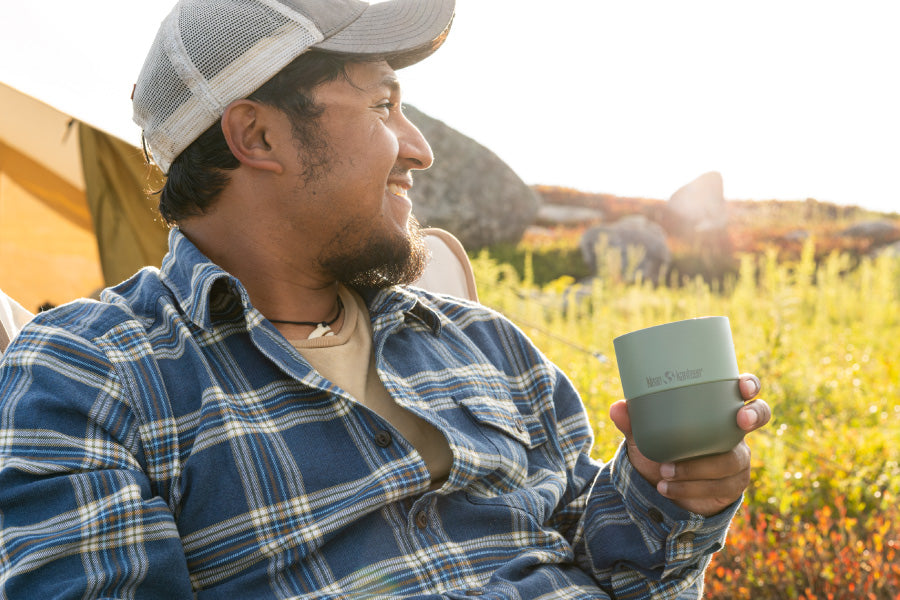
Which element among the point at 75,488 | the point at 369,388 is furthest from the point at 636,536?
the point at 75,488

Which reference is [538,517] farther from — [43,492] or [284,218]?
[43,492]

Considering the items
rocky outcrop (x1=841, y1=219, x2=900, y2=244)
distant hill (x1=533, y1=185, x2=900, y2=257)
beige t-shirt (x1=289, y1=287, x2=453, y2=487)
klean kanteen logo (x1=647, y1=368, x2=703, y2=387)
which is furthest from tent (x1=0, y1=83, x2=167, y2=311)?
rocky outcrop (x1=841, y1=219, x2=900, y2=244)

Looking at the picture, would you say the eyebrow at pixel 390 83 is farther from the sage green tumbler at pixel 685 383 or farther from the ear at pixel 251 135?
the sage green tumbler at pixel 685 383

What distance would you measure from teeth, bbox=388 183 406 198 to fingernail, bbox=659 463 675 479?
72cm

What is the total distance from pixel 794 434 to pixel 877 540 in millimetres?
1136

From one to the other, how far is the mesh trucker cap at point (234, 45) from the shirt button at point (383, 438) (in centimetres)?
67

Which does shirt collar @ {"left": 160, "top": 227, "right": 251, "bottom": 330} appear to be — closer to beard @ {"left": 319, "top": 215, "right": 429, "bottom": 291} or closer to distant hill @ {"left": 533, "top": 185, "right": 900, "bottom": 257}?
beard @ {"left": 319, "top": 215, "right": 429, "bottom": 291}

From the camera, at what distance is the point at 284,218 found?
1.52 meters

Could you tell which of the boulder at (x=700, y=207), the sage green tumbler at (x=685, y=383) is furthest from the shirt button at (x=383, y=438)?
the boulder at (x=700, y=207)

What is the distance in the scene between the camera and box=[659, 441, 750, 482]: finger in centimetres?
123

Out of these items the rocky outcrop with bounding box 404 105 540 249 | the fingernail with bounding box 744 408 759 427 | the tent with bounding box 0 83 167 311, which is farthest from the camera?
A: the rocky outcrop with bounding box 404 105 540 249

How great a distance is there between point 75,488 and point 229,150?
2.34ft

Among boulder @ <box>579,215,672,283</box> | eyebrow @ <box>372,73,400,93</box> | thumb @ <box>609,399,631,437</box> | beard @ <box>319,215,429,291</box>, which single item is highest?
eyebrow @ <box>372,73,400,93</box>

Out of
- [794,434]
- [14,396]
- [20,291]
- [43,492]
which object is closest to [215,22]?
[14,396]
